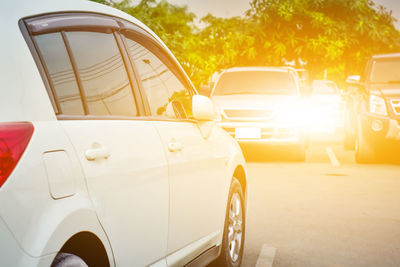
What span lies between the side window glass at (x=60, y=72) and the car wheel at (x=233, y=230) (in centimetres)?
222

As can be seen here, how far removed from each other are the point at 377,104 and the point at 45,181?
38.5ft

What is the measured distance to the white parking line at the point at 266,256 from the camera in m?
5.84

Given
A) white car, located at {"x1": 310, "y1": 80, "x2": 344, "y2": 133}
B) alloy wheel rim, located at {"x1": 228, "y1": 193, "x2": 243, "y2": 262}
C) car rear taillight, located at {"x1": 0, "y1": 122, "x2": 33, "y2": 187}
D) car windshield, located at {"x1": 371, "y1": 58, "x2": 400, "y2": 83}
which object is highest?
car rear taillight, located at {"x1": 0, "y1": 122, "x2": 33, "y2": 187}

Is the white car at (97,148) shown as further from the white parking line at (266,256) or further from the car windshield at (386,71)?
the car windshield at (386,71)

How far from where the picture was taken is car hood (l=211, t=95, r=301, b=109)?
1397 cm

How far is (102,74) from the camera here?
3.59 metres

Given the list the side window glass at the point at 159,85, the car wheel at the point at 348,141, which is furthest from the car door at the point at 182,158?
the car wheel at the point at 348,141

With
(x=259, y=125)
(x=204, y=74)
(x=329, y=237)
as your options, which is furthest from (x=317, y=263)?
(x=204, y=74)

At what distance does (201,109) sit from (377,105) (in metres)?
9.74

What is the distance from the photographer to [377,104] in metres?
13.7

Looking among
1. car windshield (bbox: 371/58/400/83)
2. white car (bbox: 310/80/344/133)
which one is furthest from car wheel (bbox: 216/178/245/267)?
white car (bbox: 310/80/344/133)

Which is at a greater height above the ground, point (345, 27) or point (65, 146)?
point (65, 146)

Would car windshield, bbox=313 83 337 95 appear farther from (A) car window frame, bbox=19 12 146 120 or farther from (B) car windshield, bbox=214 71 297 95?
(A) car window frame, bbox=19 12 146 120

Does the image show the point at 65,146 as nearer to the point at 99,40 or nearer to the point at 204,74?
the point at 99,40
